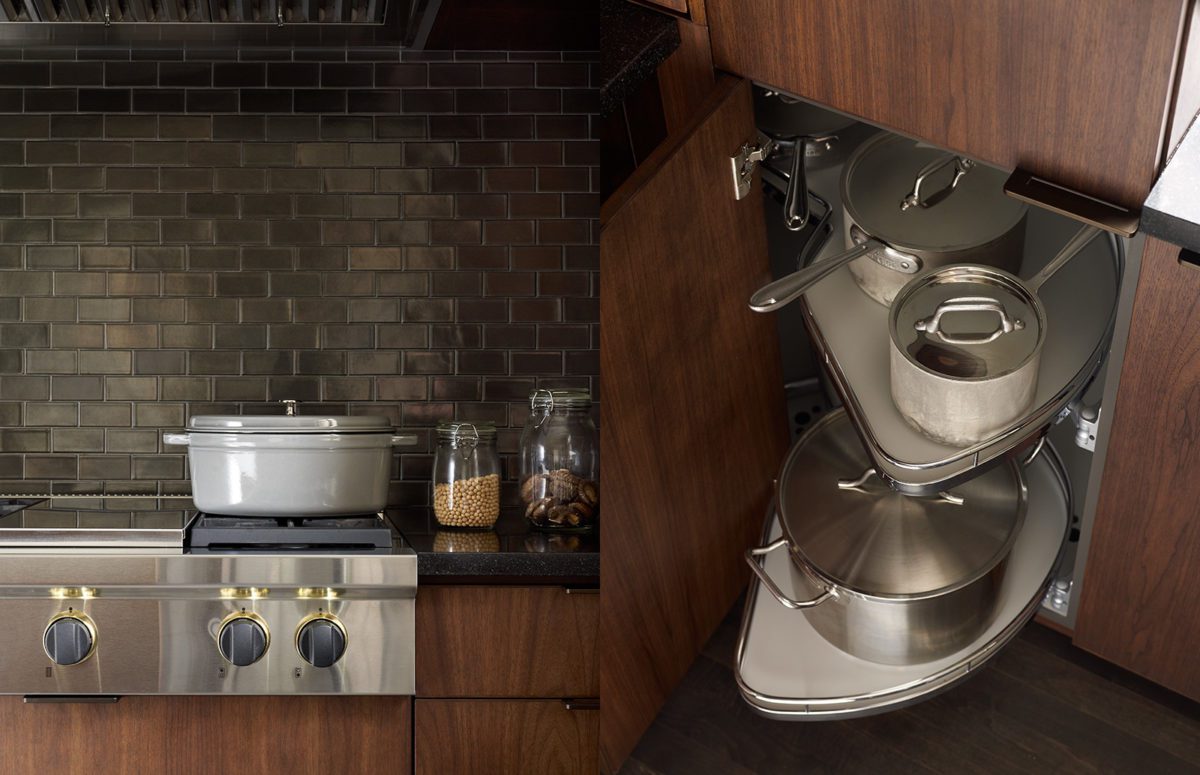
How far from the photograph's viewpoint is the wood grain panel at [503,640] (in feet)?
4.02

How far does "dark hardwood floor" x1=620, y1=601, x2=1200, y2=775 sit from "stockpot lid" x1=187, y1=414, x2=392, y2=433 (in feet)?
1.82

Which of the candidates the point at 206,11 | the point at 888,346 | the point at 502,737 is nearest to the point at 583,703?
the point at 502,737

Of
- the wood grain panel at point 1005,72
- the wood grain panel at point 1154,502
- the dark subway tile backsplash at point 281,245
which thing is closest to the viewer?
the wood grain panel at point 1005,72

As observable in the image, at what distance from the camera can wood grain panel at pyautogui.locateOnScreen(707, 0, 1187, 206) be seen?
25.5 inches

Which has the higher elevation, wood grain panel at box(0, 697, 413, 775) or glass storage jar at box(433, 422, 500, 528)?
glass storage jar at box(433, 422, 500, 528)

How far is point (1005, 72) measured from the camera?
2.37ft

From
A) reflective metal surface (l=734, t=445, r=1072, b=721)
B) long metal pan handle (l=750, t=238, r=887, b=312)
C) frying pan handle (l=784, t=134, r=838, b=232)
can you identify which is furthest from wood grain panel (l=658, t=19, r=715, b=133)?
reflective metal surface (l=734, t=445, r=1072, b=721)

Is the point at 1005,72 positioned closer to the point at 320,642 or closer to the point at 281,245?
the point at 320,642

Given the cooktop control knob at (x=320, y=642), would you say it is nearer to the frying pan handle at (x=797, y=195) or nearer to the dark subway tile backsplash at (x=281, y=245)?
the dark subway tile backsplash at (x=281, y=245)

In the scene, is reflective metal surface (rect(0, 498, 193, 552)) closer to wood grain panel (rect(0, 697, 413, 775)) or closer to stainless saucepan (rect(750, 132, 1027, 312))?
wood grain panel (rect(0, 697, 413, 775))

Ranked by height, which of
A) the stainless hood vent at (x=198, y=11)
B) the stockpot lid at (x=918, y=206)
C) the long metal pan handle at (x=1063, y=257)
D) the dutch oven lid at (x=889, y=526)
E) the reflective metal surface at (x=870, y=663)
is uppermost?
the stainless hood vent at (x=198, y=11)

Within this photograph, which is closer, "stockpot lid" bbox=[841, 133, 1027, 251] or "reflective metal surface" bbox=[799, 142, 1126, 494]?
"reflective metal surface" bbox=[799, 142, 1126, 494]

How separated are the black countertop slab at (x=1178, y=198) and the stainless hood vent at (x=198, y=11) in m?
1.09

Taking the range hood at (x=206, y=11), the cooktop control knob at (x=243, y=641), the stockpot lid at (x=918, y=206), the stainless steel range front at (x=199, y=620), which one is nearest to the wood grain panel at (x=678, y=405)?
the stockpot lid at (x=918, y=206)
